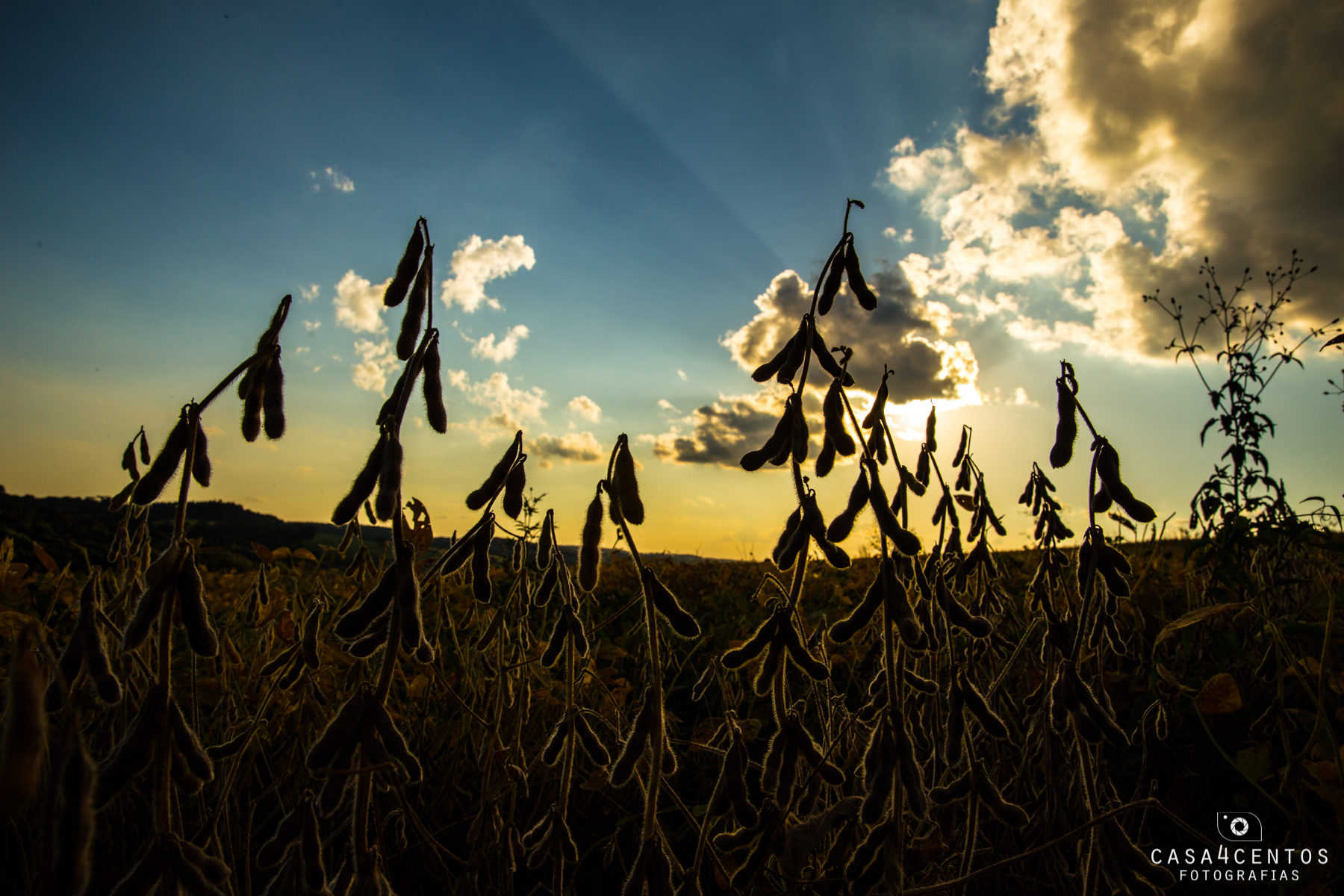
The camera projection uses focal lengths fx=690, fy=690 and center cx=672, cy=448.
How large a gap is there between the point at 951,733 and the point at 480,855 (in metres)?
1.21

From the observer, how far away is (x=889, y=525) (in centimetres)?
130

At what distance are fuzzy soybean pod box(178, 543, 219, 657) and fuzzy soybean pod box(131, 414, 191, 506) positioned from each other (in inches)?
5.8

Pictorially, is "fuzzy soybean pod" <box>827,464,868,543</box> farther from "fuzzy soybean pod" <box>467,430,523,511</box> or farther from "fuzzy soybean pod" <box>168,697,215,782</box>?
"fuzzy soybean pod" <box>168,697,215,782</box>

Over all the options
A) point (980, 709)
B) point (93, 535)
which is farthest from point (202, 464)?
point (93, 535)

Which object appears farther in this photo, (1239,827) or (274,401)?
(1239,827)

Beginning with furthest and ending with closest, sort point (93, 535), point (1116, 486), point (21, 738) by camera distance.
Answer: point (93, 535), point (1116, 486), point (21, 738)

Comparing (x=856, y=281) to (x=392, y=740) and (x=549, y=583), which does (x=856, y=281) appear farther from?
(x=392, y=740)

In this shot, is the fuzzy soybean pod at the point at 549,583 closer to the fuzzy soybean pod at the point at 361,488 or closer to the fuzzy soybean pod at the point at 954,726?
the fuzzy soybean pod at the point at 361,488

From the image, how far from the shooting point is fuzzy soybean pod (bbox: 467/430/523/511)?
4.56ft

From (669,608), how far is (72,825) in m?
0.86

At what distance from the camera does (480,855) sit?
69.2 inches

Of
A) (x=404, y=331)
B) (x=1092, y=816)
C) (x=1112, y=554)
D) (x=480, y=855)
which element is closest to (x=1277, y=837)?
(x=1092, y=816)

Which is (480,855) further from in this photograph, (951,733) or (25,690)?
(25,690)

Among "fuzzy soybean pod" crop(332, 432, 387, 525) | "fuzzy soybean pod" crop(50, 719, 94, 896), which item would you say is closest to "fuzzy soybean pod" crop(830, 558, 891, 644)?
"fuzzy soybean pod" crop(332, 432, 387, 525)
